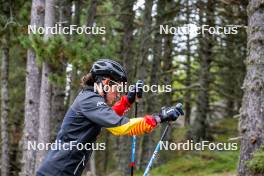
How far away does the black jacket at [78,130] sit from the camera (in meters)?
4.88

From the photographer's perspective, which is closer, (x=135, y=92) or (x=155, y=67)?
(x=135, y=92)

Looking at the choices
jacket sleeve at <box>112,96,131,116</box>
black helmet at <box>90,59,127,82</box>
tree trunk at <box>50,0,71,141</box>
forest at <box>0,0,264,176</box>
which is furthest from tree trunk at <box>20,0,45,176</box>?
black helmet at <box>90,59,127,82</box>

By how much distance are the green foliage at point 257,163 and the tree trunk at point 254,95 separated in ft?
1.06

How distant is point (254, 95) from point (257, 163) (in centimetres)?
114

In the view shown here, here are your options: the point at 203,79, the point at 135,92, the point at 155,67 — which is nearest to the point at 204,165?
the point at 203,79

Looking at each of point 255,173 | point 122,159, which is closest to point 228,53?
point 122,159

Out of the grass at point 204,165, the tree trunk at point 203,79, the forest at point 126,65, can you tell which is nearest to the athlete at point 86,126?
the forest at point 126,65

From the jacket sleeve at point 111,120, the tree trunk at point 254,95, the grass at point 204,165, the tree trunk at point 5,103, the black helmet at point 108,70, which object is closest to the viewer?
the jacket sleeve at point 111,120

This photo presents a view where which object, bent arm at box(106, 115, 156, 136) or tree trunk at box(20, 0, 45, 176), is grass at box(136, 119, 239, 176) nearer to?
tree trunk at box(20, 0, 45, 176)

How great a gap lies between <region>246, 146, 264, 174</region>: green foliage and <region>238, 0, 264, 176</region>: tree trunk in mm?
322

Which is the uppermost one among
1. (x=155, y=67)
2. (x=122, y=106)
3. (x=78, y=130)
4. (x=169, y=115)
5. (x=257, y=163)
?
(x=155, y=67)

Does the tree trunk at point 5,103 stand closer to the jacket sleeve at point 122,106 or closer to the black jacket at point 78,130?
the jacket sleeve at point 122,106

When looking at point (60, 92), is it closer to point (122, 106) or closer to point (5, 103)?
point (5, 103)

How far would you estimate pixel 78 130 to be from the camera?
498 centimetres
